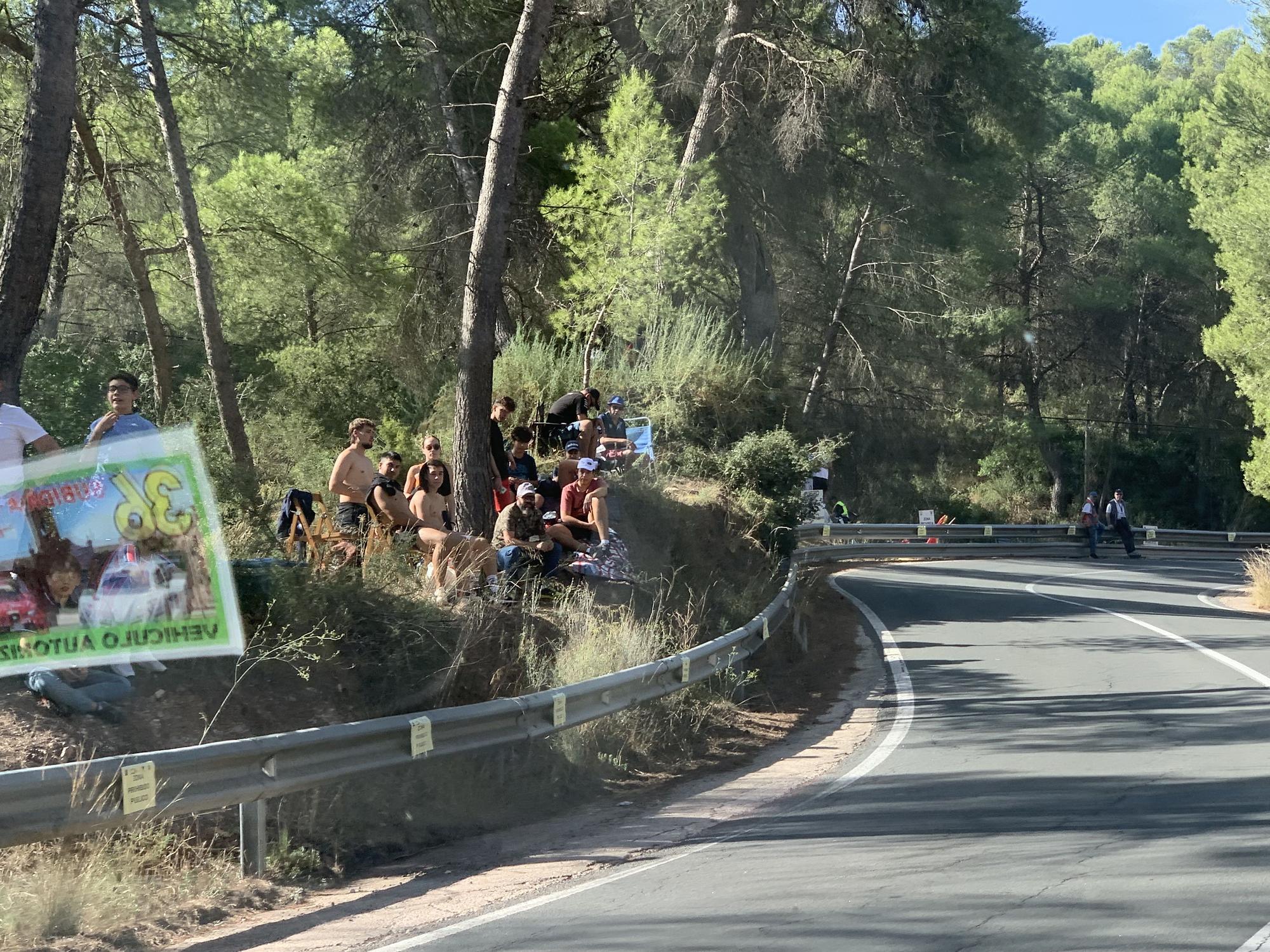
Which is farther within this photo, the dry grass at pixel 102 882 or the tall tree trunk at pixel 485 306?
the tall tree trunk at pixel 485 306

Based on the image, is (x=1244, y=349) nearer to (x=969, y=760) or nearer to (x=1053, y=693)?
(x=1053, y=693)

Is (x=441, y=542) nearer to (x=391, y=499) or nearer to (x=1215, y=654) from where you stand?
(x=391, y=499)

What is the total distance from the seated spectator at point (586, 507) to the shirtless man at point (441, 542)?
4.60ft

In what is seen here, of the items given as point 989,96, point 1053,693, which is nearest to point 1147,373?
point 989,96

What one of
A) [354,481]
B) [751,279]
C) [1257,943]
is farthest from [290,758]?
[751,279]

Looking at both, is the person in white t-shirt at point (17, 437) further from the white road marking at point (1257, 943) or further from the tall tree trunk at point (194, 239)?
the tall tree trunk at point (194, 239)

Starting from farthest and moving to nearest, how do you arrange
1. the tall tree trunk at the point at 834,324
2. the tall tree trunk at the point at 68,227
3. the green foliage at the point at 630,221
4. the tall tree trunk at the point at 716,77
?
1. the tall tree trunk at the point at 834,324
2. the tall tree trunk at the point at 716,77
3. the green foliage at the point at 630,221
4. the tall tree trunk at the point at 68,227

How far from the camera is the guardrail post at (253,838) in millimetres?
6723

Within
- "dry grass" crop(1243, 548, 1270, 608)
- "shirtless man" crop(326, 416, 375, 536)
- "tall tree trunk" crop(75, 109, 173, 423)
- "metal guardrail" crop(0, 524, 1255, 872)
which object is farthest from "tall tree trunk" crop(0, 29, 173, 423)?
"dry grass" crop(1243, 548, 1270, 608)

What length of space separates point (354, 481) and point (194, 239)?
9627 mm

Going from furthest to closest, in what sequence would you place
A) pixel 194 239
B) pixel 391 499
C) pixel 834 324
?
1. pixel 834 324
2. pixel 194 239
3. pixel 391 499

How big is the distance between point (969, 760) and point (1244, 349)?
27.2 m

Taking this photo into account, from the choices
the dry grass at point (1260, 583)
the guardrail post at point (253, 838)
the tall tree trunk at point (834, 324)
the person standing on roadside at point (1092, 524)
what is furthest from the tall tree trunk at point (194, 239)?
the person standing on roadside at point (1092, 524)

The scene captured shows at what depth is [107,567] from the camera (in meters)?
7.88
